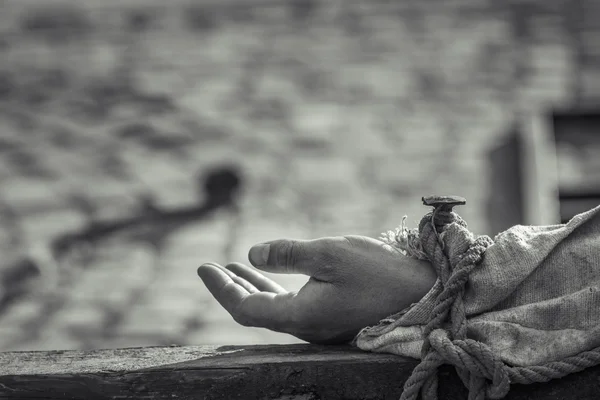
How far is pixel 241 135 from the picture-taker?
4.49m

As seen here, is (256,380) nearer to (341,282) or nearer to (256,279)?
(341,282)

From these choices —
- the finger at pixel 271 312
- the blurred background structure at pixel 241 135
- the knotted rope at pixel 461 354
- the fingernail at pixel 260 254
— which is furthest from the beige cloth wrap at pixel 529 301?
the blurred background structure at pixel 241 135

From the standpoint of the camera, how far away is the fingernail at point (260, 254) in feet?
4.72

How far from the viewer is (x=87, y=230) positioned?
4027mm

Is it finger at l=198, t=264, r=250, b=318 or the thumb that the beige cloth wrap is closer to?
the thumb

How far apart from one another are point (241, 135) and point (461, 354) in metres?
3.41

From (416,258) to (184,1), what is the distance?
163 inches

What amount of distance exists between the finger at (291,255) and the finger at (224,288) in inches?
4.8

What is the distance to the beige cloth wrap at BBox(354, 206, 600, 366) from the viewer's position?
49.3 inches

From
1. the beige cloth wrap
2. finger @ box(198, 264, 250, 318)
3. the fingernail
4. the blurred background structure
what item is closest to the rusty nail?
the beige cloth wrap

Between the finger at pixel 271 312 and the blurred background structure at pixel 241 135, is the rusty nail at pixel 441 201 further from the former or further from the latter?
the blurred background structure at pixel 241 135

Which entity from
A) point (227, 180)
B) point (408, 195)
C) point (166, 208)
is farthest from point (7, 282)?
point (408, 195)

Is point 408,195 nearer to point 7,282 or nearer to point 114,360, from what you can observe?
point 7,282

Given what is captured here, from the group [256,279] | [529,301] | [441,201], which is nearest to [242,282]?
[256,279]
